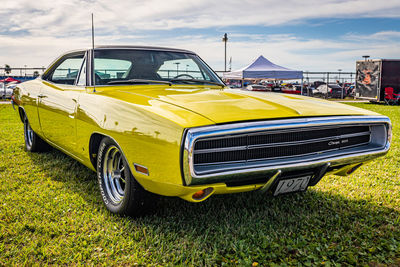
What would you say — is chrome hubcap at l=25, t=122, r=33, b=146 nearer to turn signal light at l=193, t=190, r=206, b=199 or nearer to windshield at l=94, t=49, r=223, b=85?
windshield at l=94, t=49, r=223, b=85

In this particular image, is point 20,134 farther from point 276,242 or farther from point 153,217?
point 276,242

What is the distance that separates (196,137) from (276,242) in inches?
41.3

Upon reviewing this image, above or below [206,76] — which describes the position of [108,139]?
below

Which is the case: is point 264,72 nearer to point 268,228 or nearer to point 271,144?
point 268,228

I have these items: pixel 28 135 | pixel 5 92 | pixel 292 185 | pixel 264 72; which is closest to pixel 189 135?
pixel 292 185

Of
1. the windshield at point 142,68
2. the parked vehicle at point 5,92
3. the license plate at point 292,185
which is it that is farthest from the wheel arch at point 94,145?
the parked vehicle at point 5,92

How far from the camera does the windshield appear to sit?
12.0ft

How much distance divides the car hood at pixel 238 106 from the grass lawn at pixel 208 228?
2.92 feet

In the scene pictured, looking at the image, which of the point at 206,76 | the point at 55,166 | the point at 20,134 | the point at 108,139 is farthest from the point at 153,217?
the point at 20,134

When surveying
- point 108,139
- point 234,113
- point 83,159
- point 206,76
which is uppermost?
point 206,76

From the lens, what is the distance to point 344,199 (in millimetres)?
3486

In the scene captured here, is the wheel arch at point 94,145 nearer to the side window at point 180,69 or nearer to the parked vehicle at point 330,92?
the side window at point 180,69

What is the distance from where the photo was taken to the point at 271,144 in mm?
2486

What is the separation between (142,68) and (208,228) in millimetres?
1846
